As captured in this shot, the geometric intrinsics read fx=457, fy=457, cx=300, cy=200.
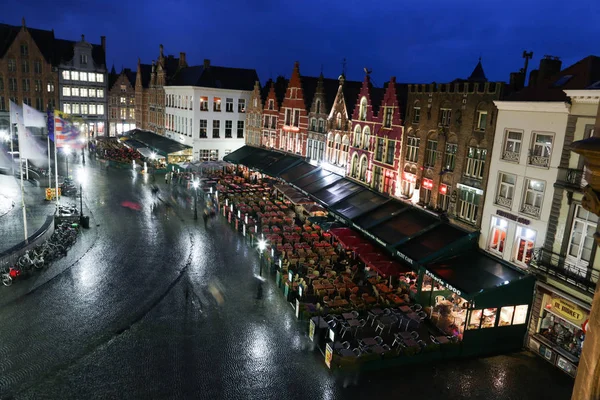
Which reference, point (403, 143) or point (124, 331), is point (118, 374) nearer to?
point (124, 331)

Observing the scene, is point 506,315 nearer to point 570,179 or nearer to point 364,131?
point 570,179

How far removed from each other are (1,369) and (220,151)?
45.7m

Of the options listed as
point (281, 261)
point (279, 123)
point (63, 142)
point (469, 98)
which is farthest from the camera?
point (279, 123)

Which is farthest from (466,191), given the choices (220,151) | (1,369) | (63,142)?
(220,151)

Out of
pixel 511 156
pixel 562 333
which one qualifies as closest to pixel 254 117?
pixel 511 156

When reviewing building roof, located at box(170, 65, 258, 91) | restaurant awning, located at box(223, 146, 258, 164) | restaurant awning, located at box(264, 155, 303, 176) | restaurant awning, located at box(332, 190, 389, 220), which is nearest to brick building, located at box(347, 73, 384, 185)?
restaurant awning, located at box(332, 190, 389, 220)

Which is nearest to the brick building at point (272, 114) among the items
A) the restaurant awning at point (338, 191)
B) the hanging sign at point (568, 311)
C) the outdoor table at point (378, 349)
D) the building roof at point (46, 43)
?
the restaurant awning at point (338, 191)

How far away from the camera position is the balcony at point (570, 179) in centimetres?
1738

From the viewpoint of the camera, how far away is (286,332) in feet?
64.7

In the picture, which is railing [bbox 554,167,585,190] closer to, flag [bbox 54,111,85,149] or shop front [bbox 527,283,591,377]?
shop front [bbox 527,283,591,377]

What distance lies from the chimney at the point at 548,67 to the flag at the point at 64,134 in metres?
28.5

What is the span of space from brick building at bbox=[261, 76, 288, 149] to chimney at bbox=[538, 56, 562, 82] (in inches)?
1203

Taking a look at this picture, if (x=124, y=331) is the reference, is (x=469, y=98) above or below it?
above

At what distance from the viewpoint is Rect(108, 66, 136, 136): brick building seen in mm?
86688
